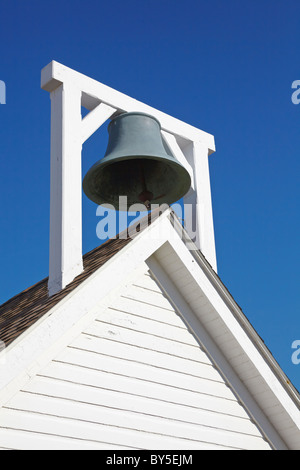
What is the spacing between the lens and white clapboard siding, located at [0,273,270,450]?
5.85 m

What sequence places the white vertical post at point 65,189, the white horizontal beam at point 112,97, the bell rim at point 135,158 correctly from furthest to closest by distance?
the bell rim at point 135,158, the white horizontal beam at point 112,97, the white vertical post at point 65,189

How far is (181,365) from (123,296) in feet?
2.84

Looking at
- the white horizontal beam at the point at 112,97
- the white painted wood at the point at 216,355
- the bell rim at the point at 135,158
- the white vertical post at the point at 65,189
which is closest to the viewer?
the white vertical post at the point at 65,189

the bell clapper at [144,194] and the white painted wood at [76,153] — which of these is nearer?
the white painted wood at [76,153]

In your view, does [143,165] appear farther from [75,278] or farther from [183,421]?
[183,421]

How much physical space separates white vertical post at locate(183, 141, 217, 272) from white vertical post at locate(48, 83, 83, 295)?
1733 millimetres

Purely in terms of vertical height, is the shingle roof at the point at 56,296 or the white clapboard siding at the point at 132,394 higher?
the shingle roof at the point at 56,296

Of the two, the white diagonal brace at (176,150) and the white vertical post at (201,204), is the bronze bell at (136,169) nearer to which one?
the white diagonal brace at (176,150)

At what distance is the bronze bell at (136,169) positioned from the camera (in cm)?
816

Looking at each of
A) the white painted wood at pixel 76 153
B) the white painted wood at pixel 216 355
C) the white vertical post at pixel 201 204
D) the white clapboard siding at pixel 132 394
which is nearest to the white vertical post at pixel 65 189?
the white painted wood at pixel 76 153

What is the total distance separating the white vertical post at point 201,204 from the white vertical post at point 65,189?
1.73 m

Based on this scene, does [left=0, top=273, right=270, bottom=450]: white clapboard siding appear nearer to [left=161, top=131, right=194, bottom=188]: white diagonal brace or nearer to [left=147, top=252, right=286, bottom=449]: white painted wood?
[left=147, top=252, right=286, bottom=449]: white painted wood

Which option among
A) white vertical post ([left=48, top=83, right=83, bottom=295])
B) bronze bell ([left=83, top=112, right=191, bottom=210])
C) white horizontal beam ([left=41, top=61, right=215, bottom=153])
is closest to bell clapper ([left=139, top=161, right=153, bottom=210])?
bronze bell ([left=83, top=112, right=191, bottom=210])

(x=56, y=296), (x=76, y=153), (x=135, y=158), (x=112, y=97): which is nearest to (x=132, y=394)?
(x=56, y=296)
